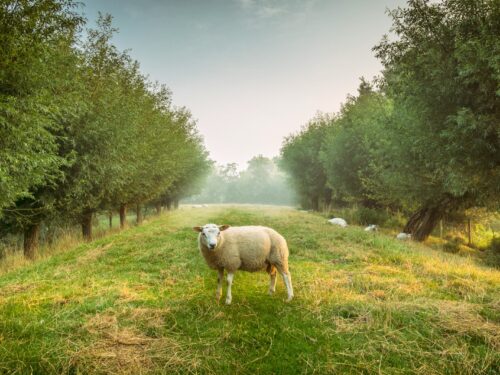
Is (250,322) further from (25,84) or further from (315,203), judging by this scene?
(315,203)

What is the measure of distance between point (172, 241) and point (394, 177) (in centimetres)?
1389

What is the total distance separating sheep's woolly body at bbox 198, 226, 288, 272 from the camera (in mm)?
7383

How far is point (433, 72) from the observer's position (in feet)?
34.4

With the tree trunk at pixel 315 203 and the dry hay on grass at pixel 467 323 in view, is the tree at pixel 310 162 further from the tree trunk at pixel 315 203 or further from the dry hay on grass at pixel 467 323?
the dry hay on grass at pixel 467 323

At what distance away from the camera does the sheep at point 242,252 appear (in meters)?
7.35

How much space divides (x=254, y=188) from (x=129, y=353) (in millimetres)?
122914

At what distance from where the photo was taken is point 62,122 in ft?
43.7

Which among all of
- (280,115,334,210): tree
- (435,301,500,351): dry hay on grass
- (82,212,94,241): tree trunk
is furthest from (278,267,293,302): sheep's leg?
(280,115,334,210): tree

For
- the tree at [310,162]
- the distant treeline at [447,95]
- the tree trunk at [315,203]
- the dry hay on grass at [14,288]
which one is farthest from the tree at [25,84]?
the tree trunk at [315,203]

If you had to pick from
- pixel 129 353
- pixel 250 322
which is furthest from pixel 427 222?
pixel 129 353

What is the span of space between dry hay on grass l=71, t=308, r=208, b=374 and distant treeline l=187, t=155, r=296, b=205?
103 metres

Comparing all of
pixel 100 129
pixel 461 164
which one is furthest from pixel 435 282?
pixel 100 129

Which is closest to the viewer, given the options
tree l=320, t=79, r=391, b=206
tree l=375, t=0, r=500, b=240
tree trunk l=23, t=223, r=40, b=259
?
tree l=375, t=0, r=500, b=240

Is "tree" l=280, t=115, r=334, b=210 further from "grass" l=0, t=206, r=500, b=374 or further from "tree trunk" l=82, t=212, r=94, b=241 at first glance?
"grass" l=0, t=206, r=500, b=374
